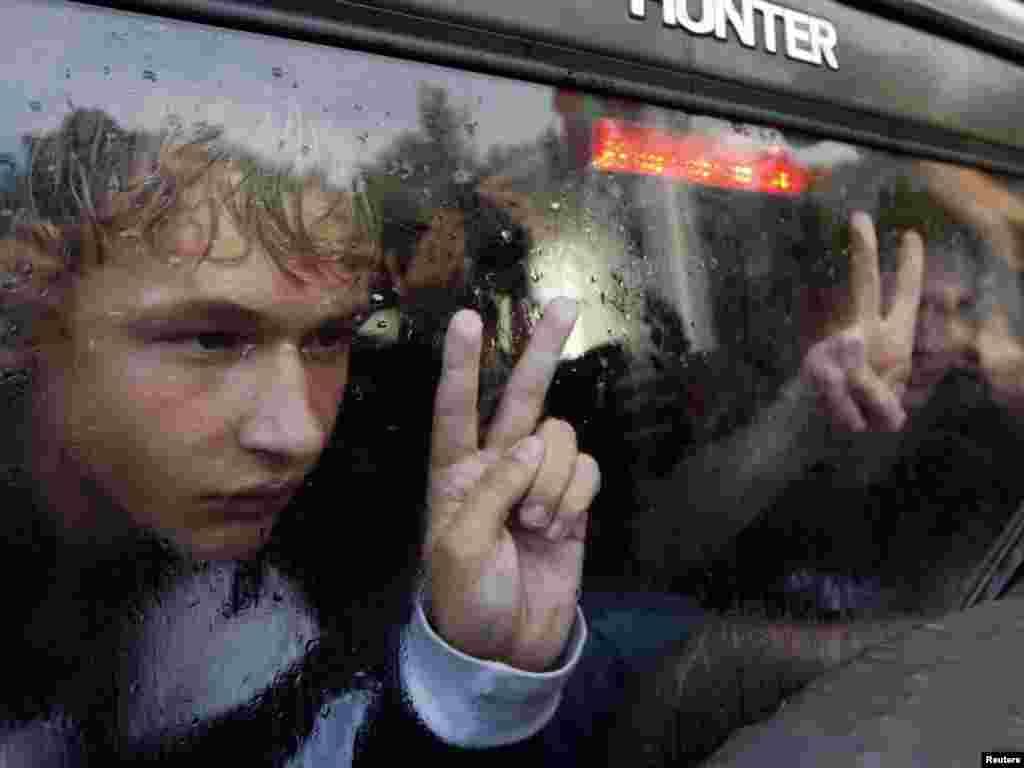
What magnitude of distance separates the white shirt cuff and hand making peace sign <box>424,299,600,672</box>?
2 centimetres

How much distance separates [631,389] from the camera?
4.73 feet

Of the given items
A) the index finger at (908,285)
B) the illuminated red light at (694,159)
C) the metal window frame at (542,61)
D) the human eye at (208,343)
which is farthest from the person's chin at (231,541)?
the index finger at (908,285)

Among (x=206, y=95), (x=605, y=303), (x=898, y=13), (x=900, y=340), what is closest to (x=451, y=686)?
(x=605, y=303)

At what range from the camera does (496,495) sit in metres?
1.30

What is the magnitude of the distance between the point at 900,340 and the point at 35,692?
1.66 meters

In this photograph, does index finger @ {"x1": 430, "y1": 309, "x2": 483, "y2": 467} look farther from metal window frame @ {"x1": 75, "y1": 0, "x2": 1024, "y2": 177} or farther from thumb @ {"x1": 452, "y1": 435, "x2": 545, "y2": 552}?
metal window frame @ {"x1": 75, "y1": 0, "x2": 1024, "y2": 177}

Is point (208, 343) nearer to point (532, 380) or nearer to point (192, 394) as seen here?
point (192, 394)

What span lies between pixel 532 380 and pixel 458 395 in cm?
13

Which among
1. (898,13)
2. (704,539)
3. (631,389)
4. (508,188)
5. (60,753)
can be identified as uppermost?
(898,13)

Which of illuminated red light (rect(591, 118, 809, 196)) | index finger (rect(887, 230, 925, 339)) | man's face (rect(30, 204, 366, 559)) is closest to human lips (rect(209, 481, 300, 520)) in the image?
man's face (rect(30, 204, 366, 559))

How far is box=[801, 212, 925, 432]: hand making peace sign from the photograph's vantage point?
1.70m

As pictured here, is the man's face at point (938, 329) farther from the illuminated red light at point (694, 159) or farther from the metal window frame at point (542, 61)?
the illuminated red light at point (694, 159)

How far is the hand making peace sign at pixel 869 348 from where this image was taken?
5.58 feet

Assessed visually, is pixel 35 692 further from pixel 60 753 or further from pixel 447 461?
pixel 447 461
